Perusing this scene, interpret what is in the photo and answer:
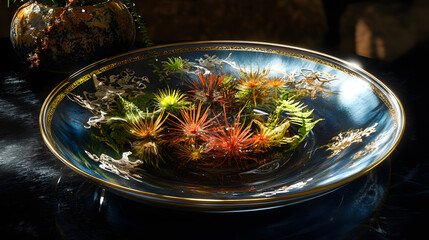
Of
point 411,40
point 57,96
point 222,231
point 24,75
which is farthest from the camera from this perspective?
point 411,40

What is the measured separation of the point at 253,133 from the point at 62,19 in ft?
1.32

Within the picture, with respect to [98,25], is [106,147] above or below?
below

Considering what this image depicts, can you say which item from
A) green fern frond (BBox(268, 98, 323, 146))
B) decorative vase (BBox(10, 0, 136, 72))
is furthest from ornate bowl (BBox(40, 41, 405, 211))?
decorative vase (BBox(10, 0, 136, 72))

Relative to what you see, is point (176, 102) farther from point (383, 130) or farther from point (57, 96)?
point (383, 130)

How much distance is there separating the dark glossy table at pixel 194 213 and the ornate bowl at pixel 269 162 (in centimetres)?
3

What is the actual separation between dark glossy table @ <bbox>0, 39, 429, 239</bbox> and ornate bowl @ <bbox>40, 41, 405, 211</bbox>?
30 millimetres

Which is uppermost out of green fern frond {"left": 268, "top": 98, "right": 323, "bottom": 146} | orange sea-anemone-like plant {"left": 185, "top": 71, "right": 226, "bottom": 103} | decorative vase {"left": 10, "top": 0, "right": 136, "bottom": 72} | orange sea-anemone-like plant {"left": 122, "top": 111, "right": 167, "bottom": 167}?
decorative vase {"left": 10, "top": 0, "right": 136, "bottom": 72}

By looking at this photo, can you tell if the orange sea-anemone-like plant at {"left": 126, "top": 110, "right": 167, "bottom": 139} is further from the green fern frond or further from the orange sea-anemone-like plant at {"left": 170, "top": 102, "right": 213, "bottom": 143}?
the green fern frond

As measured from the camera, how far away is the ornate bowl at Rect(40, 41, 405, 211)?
0.37 metres

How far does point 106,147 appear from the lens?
0.49 meters

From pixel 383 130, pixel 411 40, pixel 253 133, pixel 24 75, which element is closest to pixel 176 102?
pixel 253 133

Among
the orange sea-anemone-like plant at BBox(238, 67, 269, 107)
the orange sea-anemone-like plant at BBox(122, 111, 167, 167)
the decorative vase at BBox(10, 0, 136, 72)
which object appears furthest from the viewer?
the decorative vase at BBox(10, 0, 136, 72)

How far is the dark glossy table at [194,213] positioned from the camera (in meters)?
0.39

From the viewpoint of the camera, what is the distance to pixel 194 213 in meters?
0.42
